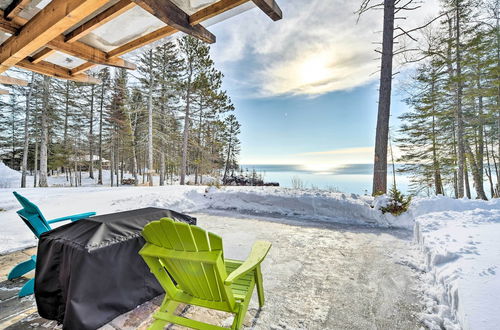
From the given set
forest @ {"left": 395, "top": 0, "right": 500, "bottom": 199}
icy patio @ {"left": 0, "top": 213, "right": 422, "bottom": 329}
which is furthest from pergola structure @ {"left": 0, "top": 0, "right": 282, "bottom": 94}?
forest @ {"left": 395, "top": 0, "right": 500, "bottom": 199}

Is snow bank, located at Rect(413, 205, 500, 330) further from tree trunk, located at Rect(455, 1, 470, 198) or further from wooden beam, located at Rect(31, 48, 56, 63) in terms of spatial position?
tree trunk, located at Rect(455, 1, 470, 198)

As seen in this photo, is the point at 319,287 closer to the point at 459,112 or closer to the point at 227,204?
the point at 227,204

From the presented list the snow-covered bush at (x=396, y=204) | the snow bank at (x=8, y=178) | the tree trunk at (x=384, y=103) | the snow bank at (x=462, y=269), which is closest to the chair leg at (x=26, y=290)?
the snow bank at (x=462, y=269)

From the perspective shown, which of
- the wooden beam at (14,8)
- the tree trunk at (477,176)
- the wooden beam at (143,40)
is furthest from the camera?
the tree trunk at (477,176)

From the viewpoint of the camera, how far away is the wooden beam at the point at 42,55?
2.70 metres

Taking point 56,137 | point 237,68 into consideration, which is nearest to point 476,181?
point 237,68

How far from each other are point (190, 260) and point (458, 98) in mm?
13202

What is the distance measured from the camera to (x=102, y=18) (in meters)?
2.01

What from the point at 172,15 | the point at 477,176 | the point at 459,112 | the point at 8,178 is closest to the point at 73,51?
the point at 172,15

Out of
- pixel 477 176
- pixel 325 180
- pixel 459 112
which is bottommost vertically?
pixel 325 180

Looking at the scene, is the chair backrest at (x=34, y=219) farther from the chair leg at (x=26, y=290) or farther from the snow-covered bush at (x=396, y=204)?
the snow-covered bush at (x=396, y=204)

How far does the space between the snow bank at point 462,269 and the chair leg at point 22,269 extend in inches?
149

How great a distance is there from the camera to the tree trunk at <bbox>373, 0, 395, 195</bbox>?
6234 millimetres

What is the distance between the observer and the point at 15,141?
2044 centimetres
